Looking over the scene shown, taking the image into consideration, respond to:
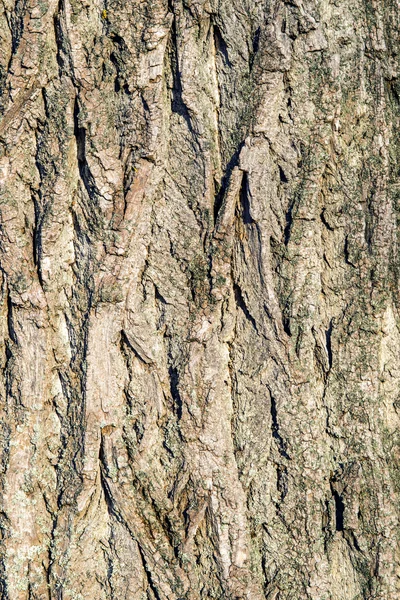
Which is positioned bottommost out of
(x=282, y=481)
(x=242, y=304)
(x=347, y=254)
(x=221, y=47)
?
(x=282, y=481)

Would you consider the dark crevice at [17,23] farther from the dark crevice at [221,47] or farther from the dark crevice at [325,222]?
the dark crevice at [325,222]

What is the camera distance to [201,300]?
2.11m

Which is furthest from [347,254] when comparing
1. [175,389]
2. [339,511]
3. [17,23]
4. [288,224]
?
[17,23]

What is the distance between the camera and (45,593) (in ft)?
7.02

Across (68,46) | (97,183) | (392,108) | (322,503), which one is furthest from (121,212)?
(322,503)

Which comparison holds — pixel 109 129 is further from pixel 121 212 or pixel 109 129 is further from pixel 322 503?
pixel 322 503

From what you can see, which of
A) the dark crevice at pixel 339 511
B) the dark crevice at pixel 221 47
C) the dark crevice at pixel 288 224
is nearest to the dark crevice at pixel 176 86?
the dark crevice at pixel 221 47

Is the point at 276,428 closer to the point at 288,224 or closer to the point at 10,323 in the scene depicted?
the point at 288,224

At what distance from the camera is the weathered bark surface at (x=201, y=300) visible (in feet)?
6.86

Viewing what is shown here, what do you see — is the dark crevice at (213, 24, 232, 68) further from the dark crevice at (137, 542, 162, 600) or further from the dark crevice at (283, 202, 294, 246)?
the dark crevice at (137, 542, 162, 600)

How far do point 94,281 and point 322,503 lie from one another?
107 centimetres

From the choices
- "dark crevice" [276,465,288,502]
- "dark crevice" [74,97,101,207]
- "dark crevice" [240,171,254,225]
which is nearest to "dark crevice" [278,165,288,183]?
"dark crevice" [240,171,254,225]

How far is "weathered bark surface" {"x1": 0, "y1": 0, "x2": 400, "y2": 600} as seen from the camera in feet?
6.86

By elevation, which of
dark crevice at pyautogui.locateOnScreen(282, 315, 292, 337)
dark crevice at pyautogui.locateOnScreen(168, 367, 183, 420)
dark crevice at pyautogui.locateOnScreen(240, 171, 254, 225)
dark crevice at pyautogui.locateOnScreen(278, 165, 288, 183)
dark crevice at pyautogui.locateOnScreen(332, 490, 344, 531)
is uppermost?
dark crevice at pyautogui.locateOnScreen(278, 165, 288, 183)
